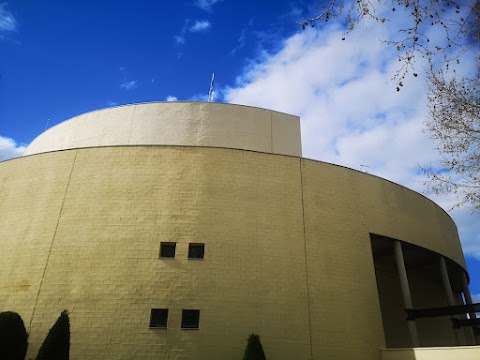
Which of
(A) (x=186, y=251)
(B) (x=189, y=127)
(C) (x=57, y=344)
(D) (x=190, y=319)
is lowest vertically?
(C) (x=57, y=344)

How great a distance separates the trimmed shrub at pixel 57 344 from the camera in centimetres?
1048

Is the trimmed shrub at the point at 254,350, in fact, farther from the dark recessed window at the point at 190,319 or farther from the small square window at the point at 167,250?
the small square window at the point at 167,250

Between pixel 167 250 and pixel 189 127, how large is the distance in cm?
706

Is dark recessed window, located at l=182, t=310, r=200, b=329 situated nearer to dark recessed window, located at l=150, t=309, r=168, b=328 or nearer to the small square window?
dark recessed window, located at l=150, t=309, r=168, b=328

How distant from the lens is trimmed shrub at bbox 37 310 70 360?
1048 centimetres

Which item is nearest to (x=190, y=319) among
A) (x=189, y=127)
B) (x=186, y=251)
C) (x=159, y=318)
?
(x=159, y=318)

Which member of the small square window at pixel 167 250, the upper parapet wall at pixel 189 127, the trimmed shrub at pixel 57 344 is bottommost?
the trimmed shrub at pixel 57 344

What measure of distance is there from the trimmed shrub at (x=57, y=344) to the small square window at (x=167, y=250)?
3.72 meters

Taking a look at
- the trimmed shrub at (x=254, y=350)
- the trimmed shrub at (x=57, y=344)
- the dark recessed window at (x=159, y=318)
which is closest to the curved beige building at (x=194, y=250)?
the dark recessed window at (x=159, y=318)

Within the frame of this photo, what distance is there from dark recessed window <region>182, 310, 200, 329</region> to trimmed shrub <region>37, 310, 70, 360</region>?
11.6 feet

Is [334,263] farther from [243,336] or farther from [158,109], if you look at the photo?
[158,109]

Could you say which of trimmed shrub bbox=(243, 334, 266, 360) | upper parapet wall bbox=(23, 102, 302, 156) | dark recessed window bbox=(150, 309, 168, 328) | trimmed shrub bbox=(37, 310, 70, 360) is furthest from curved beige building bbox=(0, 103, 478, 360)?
trimmed shrub bbox=(37, 310, 70, 360)

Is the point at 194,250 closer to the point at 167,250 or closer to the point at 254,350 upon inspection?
the point at 167,250

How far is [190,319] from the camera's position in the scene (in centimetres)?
1248
